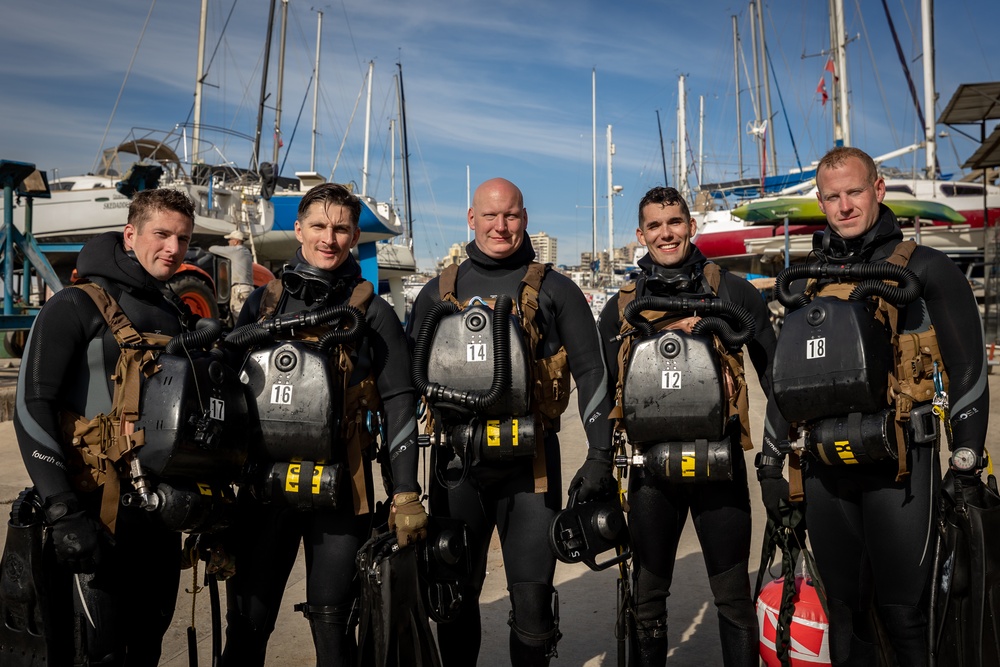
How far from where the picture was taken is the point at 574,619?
402 cm

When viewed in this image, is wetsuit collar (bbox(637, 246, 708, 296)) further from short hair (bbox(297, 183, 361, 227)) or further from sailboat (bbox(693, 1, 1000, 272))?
sailboat (bbox(693, 1, 1000, 272))

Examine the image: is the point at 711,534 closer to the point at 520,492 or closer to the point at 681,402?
the point at 681,402

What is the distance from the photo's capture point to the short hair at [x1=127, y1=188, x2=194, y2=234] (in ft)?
Result: 9.14

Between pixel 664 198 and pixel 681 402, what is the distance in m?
0.88

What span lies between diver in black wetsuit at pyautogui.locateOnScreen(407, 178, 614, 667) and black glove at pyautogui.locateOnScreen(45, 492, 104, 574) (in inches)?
45.2

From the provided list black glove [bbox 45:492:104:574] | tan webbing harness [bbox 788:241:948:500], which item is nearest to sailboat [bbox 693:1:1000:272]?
tan webbing harness [bbox 788:241:948:500]

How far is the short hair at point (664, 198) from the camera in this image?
321cm

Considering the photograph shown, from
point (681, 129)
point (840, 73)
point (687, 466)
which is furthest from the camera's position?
point (681, 129)

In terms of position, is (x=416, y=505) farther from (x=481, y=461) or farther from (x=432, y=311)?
(x=432, y=311)

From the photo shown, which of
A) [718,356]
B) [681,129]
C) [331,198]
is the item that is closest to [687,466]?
[718,356]

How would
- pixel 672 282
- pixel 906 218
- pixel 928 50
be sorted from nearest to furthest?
1. pixel 672 282
2. pixel 928 50
3. pixel 906 218

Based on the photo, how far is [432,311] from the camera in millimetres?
2967

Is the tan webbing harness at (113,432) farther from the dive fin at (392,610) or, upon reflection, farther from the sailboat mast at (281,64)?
the sailboat mast at (281,64)

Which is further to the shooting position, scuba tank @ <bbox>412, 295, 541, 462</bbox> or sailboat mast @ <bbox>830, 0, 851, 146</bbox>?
sailboat mast @ <bbox>830, 0, 851, 146</bbox>
